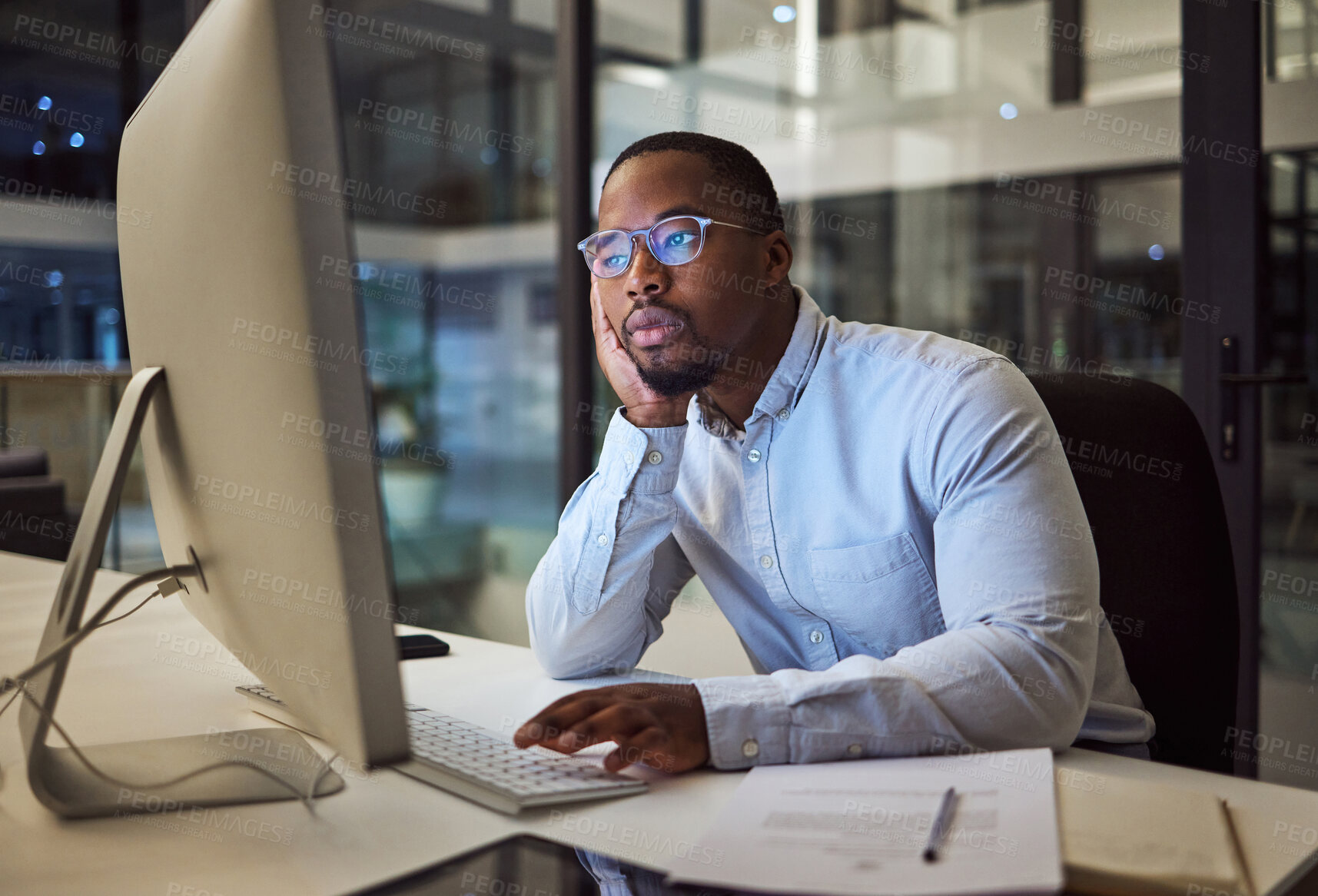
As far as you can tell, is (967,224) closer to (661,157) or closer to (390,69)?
(661,157)

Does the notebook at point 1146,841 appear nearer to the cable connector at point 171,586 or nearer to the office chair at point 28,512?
the cable connector at point 171,586

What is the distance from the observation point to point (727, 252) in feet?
4.33

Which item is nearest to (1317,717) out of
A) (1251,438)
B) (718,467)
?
(1251,438)

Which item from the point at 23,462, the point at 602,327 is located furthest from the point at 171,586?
the point at 23,462

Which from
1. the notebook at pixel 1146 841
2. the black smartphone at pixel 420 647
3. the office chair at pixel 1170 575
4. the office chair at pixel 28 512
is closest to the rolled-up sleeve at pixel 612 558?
the black smartphone at pixel 420 647

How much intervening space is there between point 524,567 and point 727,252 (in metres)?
4.62

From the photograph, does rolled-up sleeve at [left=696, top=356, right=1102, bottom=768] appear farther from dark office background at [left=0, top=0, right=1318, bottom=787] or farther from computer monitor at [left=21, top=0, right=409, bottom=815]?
dark office background at [left=0, top=0, right=1318, bottom=787]

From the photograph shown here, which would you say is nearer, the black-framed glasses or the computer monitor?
the computer monitor

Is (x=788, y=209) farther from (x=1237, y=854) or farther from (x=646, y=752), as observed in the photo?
(x=1237, y=854)

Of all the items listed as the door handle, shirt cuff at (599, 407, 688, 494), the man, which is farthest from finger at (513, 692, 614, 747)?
the door handle

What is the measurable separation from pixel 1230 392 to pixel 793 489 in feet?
4.20

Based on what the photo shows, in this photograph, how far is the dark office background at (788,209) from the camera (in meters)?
2.16

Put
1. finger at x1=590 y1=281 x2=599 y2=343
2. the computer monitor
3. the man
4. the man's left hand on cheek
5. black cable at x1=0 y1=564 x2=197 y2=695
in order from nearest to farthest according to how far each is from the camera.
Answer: the computer monitor, black cable at x1=0 y1=564 x2=197 y2=695, the man's left hand on cheek, the man, finger at x1=590 y1=281 x2=599 y2=343

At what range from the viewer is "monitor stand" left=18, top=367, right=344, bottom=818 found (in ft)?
2.40
